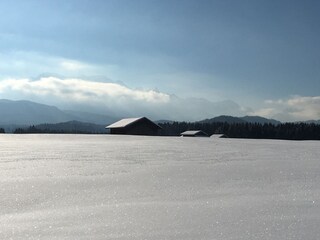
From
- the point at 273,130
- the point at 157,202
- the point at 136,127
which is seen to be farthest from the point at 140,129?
the point at 273,130

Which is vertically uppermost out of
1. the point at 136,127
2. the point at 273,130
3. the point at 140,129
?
the point at 273,130

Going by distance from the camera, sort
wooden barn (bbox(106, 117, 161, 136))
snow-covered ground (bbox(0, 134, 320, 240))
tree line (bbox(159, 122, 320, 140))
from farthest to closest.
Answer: tree line (bbox(159, 122, 320, 140))
wooden barn (bbox(106, 117, 161, 136))
snow-covered ground (bbox(0, 134, 320, 240))

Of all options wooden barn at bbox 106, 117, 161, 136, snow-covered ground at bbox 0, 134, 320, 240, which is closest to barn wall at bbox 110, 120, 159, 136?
wooden barn at bbox 106, 117, 161, 136

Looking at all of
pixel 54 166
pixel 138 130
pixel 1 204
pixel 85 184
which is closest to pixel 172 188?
pixel 85 184

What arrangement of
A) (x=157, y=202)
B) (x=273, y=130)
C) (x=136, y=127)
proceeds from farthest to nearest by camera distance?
(x=273, y=130) < (x=136, y=127) < (x=157, y=202)

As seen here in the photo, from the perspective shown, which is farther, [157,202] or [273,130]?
[273,130]

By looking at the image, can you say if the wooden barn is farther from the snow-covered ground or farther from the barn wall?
the snow-covered ground

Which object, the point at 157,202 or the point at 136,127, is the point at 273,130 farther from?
the point at 157,202

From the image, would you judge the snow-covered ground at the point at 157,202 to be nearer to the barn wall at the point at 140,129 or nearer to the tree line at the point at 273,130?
the barn wall at the point at 140,129

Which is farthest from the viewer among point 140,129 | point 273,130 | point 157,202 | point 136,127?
point 273,130

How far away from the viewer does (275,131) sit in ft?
220

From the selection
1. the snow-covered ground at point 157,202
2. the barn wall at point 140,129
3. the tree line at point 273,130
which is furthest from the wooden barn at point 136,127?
the tree line at point 273,130

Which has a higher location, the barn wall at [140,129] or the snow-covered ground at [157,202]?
the barn wall at [140,129]

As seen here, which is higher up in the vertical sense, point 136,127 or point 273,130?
point 273,130
